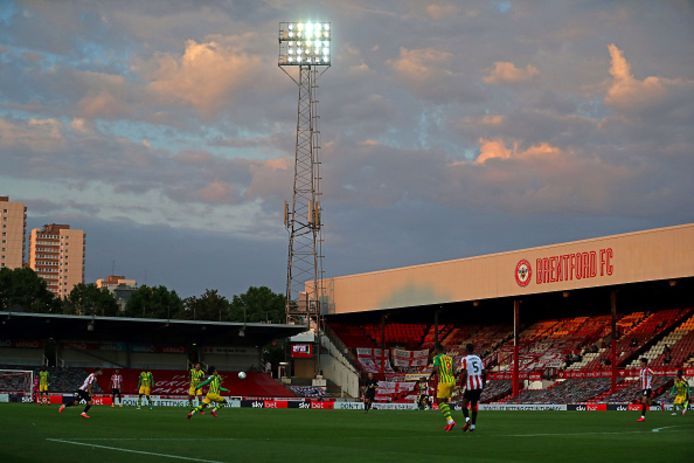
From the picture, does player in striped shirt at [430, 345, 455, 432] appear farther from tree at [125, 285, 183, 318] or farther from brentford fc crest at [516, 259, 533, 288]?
tree at [125, 285, 183, 318]

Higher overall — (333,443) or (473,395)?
(473,395)

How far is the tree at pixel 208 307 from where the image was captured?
13800cm

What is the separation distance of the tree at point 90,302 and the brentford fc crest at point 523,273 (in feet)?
254

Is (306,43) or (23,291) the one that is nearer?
(306,43)

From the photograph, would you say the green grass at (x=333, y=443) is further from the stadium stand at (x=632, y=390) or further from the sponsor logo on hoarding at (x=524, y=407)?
the stadium stand at (x=632, y=390)

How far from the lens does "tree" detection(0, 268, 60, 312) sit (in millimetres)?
130250

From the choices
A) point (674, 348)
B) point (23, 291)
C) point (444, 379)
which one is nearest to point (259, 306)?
point (23, 291)

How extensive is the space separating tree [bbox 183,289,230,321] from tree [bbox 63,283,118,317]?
973 centimetres

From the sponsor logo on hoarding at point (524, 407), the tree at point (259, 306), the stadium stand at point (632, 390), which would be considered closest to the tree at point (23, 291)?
the tree at point (259, 306)

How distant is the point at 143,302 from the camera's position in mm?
126312

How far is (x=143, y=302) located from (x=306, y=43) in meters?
58.5

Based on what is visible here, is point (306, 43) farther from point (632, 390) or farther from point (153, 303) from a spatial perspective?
point (153, 303)

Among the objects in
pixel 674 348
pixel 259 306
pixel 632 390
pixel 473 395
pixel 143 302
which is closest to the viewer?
pixel 473 395

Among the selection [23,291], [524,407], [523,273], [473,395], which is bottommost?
[524,407]
